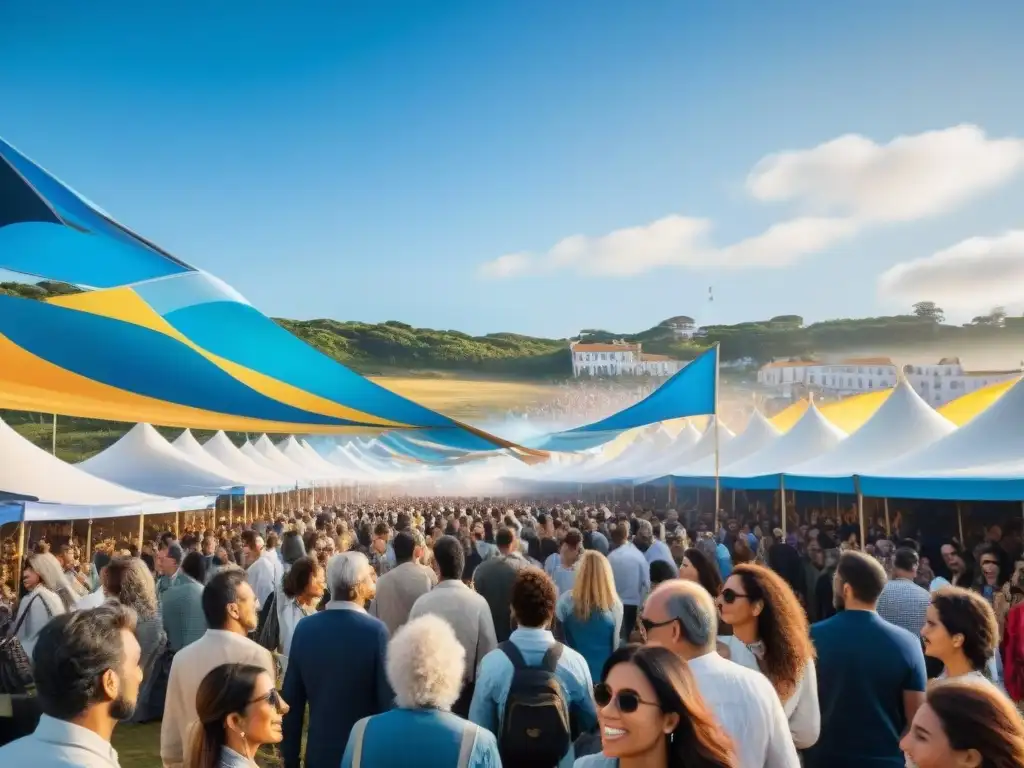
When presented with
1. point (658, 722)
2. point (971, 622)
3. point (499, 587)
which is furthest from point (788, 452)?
point (658, 722)

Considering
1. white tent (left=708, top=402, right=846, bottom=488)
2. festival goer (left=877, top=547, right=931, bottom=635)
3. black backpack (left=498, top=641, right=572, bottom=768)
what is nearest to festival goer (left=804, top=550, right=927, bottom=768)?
black backpack (left=498, top=641, right=572, bottom=768)

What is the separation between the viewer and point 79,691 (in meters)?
2.03

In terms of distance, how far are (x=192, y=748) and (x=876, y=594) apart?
2.74 m

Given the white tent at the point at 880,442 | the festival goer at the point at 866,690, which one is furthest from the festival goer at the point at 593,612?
the white tent at the point at 880,442

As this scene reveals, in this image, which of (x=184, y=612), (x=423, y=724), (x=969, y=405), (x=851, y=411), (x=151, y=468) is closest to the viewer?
(x=423, y=724)

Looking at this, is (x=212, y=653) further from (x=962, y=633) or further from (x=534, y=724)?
(x=962, y=633)

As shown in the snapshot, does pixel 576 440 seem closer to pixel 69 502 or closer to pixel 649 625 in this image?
pixel 69 502

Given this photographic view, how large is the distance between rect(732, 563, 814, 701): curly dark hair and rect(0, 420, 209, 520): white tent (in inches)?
376

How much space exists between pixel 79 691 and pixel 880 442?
14.1 m

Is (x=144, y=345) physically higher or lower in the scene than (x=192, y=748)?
higher

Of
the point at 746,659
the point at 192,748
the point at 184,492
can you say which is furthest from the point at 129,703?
the point at 184,492

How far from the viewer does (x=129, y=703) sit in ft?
7.02

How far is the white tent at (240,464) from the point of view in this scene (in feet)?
76.3

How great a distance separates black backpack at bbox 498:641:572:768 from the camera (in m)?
3.35
